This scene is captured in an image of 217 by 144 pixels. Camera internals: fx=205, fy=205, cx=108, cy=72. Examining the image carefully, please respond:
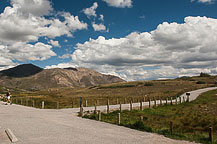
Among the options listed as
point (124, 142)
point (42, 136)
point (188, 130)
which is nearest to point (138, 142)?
point (124, 142)

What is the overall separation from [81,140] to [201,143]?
6048 millimetres

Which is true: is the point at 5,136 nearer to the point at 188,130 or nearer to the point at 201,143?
the point at 201,143

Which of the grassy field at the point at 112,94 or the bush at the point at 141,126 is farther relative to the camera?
the grassy field at the point at 112,94

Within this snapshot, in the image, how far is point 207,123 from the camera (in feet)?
57.6

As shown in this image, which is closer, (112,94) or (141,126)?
(141,126)

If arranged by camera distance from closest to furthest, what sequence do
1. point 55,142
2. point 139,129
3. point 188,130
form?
point 55,142 < point 139,129 < point 188,130

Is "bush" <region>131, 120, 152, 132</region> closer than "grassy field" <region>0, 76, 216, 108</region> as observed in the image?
Yes

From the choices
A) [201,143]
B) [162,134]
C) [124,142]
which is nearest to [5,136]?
[124,142]

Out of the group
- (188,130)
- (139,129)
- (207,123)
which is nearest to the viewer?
(139,129)

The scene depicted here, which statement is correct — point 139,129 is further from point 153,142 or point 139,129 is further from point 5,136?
point 5,136

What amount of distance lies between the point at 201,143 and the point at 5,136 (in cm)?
1013

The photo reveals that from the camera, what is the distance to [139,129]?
14.1 metres

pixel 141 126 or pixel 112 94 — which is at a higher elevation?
pixel 112 94

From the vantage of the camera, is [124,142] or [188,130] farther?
[188,130]
